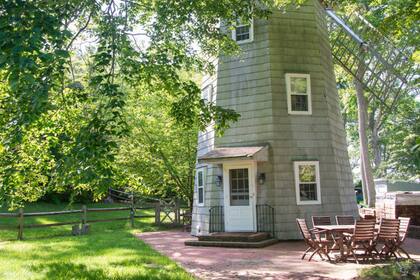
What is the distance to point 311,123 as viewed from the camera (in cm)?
1361

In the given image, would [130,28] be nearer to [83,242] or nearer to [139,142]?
[83,242]

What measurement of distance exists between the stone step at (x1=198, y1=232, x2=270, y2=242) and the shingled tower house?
526 mm

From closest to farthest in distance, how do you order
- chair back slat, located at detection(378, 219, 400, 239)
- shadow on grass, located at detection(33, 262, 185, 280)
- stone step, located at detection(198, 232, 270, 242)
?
shadow on grass, located at detection(33, 262, 185, 280)
chair back slat, located at detection(378, 219, 400, 239)
stone step, located at detection(198, 232, 270, 242)

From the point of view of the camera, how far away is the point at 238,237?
1184 centimetres

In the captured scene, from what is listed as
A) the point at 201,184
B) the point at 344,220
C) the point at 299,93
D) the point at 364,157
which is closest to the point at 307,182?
the point at 344,220

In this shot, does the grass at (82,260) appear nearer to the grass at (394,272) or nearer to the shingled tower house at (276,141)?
the grass at (394,272)

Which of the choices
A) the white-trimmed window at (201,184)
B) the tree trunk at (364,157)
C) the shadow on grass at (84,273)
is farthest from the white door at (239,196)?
the tree trunk at (364,157)

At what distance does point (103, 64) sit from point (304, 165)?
851cm

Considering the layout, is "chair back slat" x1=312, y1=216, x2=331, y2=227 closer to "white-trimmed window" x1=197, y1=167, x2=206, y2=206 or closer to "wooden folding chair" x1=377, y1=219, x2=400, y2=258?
"wooden folding chair" x1=377, y1=219, x2=400, y2=258

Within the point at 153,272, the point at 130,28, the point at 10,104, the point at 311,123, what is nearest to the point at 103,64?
the point at 10,104

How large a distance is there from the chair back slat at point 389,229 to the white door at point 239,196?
4.54 meters

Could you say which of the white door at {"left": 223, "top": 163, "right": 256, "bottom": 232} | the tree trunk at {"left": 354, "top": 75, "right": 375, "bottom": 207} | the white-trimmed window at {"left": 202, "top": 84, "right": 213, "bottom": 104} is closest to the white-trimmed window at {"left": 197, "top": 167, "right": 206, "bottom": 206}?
the white door at {"left": 223, "top": 163, "right": 256, "bottom": 232}

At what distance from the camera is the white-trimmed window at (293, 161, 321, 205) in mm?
13109

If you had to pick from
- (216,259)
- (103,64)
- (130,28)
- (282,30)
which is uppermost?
(282,30)
